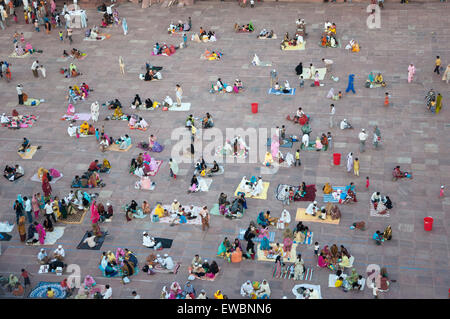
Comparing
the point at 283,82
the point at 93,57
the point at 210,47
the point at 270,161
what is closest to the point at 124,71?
the point at 93,57

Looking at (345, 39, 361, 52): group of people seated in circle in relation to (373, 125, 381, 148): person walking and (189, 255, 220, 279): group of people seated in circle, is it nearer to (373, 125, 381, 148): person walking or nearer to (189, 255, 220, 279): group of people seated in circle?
(373, 125, 381, 148): person walking

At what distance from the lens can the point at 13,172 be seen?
38.1 m

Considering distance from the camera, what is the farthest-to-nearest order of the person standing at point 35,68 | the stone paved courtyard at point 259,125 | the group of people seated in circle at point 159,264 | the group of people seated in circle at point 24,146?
the person standing at point 35,68 < the group of people seated in circle at point 24,146 < the stone paved courtyard at point 259,125 < the group of people seated in circle at point 159,264

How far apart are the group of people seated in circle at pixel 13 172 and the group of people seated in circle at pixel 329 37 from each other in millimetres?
26130

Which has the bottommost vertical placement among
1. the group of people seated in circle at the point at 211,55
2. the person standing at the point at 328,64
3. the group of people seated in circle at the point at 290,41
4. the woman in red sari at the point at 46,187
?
the woman in red sari at the point at 46,187

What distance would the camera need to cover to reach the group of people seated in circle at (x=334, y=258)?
30.0 m

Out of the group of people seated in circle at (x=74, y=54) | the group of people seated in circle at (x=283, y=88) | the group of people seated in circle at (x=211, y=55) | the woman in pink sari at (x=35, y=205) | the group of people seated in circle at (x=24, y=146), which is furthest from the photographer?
the group of people seated in circle at (x=74, y=54)

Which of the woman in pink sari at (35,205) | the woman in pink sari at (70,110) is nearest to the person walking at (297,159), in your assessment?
the woman in pink sari at (35,205)

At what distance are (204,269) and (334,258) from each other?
6.29m

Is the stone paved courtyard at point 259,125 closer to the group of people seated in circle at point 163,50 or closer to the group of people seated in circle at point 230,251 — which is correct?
the group of people seated in circle at point 230,251

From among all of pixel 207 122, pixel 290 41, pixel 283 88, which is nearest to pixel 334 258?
pixel 207 122

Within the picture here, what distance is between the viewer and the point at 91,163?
3806 centimetres

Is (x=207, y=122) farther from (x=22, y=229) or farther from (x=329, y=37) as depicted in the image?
(x=329, y=37)

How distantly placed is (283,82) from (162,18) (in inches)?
657
